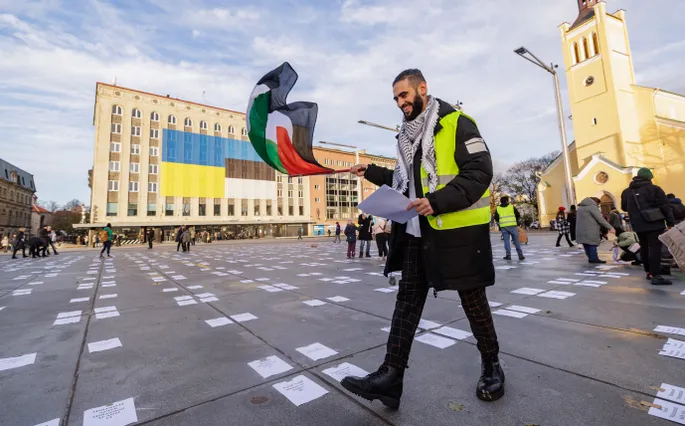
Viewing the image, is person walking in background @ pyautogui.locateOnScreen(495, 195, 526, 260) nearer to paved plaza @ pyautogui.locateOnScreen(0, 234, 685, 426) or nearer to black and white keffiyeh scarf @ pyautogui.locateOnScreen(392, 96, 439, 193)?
paved plaza @ pyautogui.locateOnScreen(0, 234, 685, 426)

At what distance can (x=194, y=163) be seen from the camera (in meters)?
52.8

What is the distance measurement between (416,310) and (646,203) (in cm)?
550

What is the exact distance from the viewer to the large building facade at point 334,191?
224ft

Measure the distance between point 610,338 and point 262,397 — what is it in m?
2.92

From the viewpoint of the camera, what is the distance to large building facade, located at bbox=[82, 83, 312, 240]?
4631 centimetres

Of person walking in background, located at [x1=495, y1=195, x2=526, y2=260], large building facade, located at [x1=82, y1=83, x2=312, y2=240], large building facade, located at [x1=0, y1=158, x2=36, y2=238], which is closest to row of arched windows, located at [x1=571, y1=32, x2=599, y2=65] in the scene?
person walking in background, located at [x1=495, y1=195, x2=526, y2=260]

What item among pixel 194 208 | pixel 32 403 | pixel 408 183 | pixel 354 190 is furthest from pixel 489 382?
pixel 354 190

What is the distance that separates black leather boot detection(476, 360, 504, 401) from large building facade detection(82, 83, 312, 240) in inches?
1916

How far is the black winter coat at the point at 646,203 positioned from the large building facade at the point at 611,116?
30916 millimetres

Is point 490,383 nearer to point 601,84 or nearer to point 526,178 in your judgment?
point 601,84

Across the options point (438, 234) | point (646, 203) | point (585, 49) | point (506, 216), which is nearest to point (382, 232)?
point (506, 216)

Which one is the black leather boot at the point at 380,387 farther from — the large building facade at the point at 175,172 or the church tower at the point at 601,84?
the large building facade at the point at 175,172

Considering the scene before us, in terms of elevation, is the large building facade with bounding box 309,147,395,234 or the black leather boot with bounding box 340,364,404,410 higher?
the large building facade with bounding box 309,147,395,234

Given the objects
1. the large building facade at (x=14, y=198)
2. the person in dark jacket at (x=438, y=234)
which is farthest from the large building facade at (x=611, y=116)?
the large building facade at (x=14, y=198)
